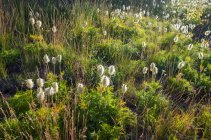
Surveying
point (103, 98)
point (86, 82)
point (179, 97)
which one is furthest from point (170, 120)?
point (86, 82)

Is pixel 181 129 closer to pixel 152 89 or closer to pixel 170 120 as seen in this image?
pixel 170 120

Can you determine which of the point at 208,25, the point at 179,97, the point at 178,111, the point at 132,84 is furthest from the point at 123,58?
the point at 208,25

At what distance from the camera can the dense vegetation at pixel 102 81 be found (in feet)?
10.4

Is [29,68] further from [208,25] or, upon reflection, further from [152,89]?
[208,25]

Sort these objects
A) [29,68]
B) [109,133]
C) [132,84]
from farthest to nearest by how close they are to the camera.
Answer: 1. [29,68]
2. [132,84]
3. [109,133]

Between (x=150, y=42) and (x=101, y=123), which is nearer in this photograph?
(x=101, y=123)

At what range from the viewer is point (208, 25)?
8617 millimetres

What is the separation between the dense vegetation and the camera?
10.4 ft

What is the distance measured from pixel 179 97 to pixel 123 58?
1139 mm

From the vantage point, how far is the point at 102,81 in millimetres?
3203

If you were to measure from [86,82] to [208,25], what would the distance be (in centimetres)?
552

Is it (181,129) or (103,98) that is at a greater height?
(103,98)

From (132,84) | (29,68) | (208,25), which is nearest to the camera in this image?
(132,84)

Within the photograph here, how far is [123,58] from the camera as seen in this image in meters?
4.99
